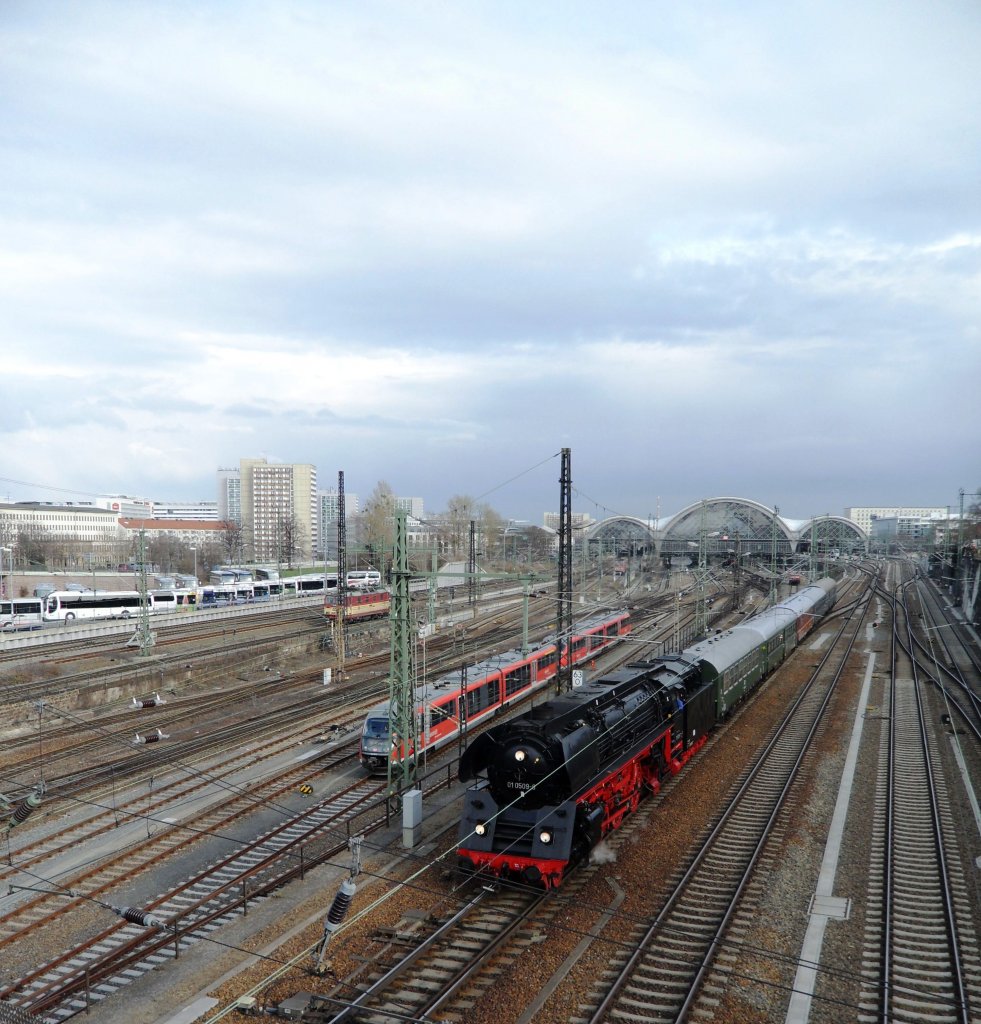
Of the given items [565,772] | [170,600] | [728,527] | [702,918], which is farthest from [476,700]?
[728,527]

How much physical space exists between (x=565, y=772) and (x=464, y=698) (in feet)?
32.0

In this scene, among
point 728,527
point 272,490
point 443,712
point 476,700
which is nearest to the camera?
point 443,712

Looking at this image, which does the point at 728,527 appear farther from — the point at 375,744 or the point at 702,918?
the point at 702,918

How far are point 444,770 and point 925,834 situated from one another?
1170 cm

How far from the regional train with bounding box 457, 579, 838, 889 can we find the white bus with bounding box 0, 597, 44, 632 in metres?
40.8

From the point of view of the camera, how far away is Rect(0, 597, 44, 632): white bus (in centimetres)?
4531

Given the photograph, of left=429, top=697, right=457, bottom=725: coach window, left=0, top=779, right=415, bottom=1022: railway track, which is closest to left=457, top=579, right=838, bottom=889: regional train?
left=0, top=779, right=415, bottom=1022: railway track

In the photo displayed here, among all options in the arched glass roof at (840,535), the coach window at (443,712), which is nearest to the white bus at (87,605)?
the coach window at (443,712)

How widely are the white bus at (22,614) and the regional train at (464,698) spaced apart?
105 feet

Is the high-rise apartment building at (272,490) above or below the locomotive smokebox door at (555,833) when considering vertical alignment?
above

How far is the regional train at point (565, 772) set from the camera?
507 inches

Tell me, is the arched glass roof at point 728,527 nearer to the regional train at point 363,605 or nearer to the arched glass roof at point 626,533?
the arched glass roof at point 626,533

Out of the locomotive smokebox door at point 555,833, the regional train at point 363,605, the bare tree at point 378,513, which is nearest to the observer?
the locomotive smokebox door at point 555,833

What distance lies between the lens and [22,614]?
1854 inches
